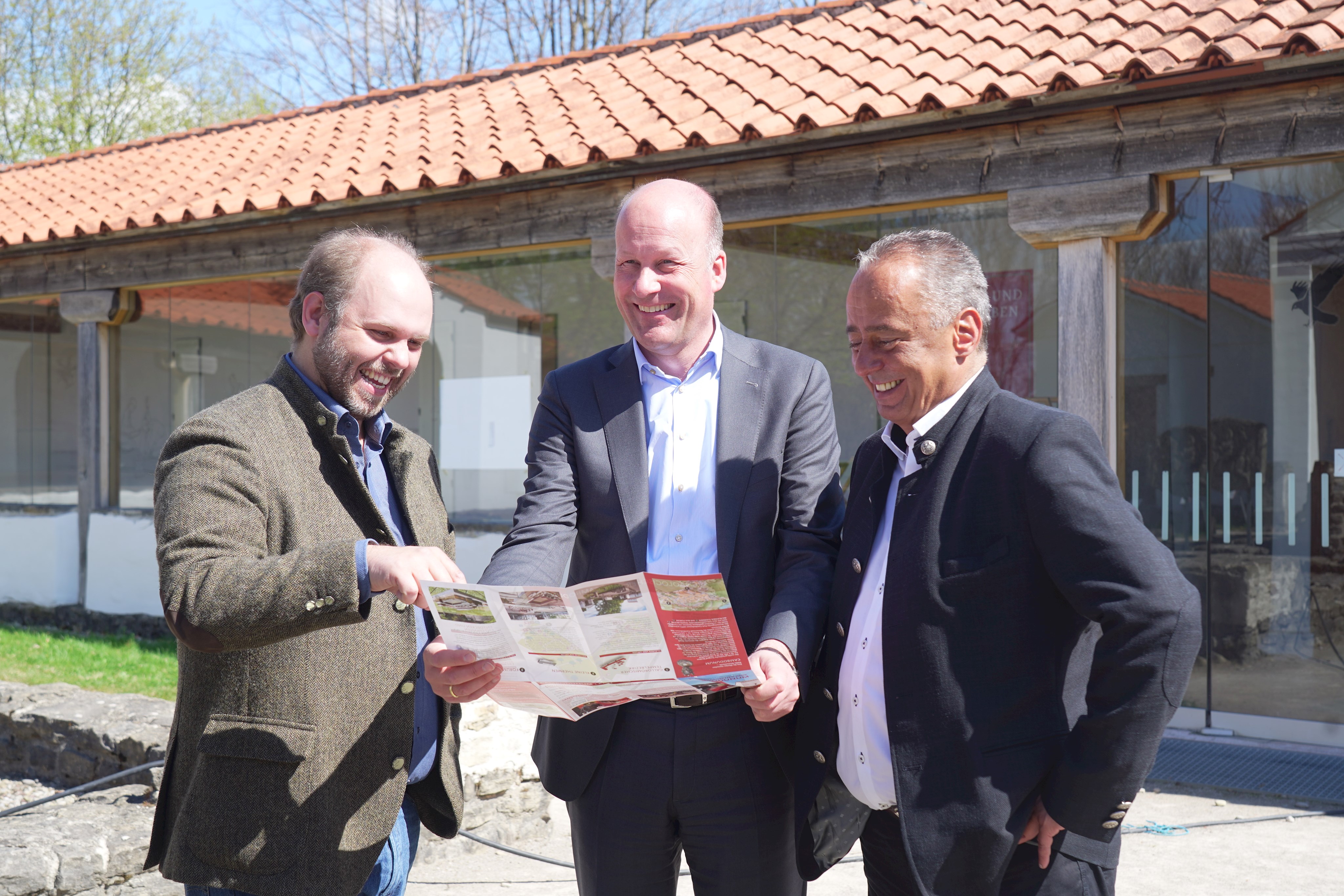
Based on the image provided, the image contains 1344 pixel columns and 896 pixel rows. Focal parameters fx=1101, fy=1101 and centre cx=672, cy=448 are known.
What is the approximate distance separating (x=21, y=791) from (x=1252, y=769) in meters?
6.34

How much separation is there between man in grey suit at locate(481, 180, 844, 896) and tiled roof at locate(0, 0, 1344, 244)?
3875 mm

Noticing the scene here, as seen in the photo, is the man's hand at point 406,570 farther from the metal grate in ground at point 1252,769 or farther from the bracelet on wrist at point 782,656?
the metal grate in ground at point 1252,769

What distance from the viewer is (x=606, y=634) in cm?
180

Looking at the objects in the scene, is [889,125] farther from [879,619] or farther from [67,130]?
[67,130]

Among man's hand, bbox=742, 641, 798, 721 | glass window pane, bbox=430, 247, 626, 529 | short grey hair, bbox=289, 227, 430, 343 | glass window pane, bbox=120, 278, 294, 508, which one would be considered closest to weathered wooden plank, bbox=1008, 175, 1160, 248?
glass window pane, bbox=430, 247, 626, 529

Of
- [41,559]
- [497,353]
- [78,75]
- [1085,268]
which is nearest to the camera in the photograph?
[1085,268]

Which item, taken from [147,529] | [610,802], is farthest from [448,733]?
[147,529]

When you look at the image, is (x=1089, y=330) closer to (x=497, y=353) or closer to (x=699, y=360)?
(x=699, y=360)

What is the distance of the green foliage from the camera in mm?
23609

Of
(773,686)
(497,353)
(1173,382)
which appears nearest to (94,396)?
(497,353)

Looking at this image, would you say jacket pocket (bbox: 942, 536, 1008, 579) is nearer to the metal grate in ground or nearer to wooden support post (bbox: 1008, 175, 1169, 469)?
the metal grate in ground

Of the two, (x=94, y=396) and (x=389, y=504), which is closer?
(x=389, y=504)

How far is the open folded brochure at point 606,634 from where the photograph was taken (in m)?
1.77

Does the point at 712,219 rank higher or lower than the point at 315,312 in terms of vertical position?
higher
